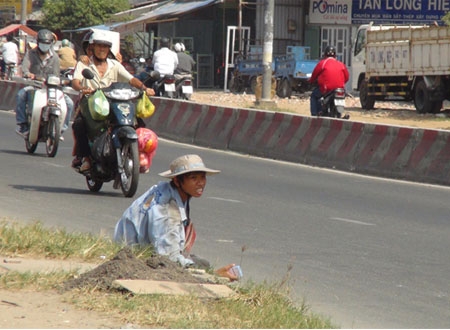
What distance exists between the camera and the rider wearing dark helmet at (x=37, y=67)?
16.7 m

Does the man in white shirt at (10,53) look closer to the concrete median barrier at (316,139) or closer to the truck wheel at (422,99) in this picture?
the truck wheel at (422,99)

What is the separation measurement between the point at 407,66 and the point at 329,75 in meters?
8.51

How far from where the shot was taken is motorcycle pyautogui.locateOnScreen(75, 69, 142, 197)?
11.9 meters

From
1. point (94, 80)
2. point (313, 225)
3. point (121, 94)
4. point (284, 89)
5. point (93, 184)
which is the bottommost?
point (313, 225)

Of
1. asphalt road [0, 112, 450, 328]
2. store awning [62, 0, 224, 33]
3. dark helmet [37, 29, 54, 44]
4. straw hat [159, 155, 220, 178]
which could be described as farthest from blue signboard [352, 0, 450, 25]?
straw hat [159, 155, 220, 178]

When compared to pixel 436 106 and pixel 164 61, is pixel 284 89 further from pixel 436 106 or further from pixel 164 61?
pixel 164 61

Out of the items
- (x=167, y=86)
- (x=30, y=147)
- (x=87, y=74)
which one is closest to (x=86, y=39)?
(x=87, y=74)

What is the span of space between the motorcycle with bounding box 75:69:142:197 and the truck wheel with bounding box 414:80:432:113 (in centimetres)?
1823

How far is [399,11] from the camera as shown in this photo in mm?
40156

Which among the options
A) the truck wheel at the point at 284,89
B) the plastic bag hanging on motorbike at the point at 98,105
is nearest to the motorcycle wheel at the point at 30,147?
the plastic bag hanging on motorbike at the point at 98,105

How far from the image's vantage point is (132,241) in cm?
753

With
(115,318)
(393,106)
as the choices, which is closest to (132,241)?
(115,318)

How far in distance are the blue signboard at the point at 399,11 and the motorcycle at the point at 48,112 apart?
80.4 feet

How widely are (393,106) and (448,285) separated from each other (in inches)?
1063
